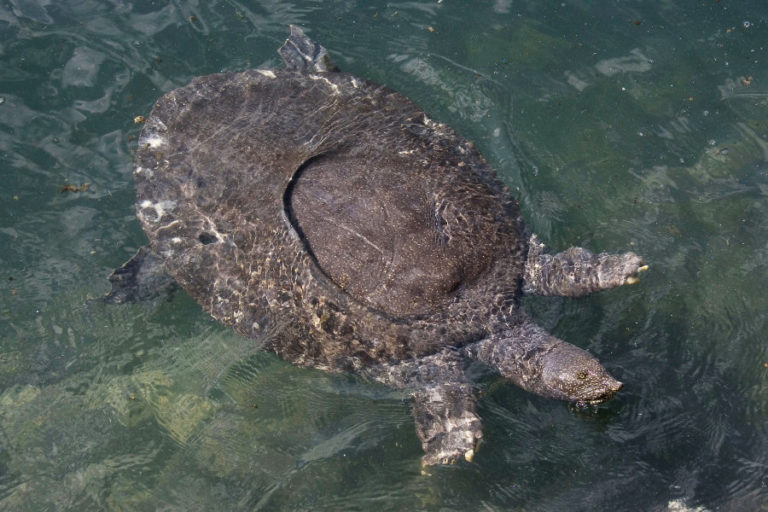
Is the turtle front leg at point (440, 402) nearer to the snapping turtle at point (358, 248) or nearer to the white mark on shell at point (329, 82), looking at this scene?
the snapping turtle at point (358, 248)

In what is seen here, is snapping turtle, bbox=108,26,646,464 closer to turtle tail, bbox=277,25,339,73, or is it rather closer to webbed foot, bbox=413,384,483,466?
webbed foot, bbox=413,384,483,466

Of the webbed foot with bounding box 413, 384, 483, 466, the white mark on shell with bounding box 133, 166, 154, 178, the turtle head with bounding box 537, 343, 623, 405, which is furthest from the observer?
the white mark on shell with bounding box 133, 166, 154, 178

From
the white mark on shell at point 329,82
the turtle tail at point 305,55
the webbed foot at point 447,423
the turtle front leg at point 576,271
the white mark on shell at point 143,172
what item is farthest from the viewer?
the turtle tail at point 305,55

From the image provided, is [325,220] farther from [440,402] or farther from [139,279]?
[139,279]

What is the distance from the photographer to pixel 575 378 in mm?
4215

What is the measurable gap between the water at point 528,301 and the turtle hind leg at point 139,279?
131 millimetres

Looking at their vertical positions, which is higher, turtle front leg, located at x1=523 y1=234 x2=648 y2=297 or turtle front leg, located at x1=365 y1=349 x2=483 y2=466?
turtle front leg, located at x1=523 y1=234 x2=648 y2=297

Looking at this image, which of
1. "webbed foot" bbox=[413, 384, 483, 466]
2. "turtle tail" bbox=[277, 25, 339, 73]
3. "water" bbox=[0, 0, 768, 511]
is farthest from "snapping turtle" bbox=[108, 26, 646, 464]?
"turtle tail" bbox=[277, 25, 339, 73]

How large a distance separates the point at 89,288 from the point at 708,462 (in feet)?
18.4

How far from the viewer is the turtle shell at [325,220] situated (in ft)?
14.4

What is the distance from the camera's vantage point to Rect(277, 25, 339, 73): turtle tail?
6305 millimetres

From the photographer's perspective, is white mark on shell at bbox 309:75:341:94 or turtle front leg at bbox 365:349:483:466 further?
white mark on shell at bbox 309:75:341:94

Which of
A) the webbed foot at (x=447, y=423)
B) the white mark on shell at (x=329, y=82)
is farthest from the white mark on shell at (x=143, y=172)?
the webbed foot at (x=447, y=423)

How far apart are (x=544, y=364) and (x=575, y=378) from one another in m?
0.31
